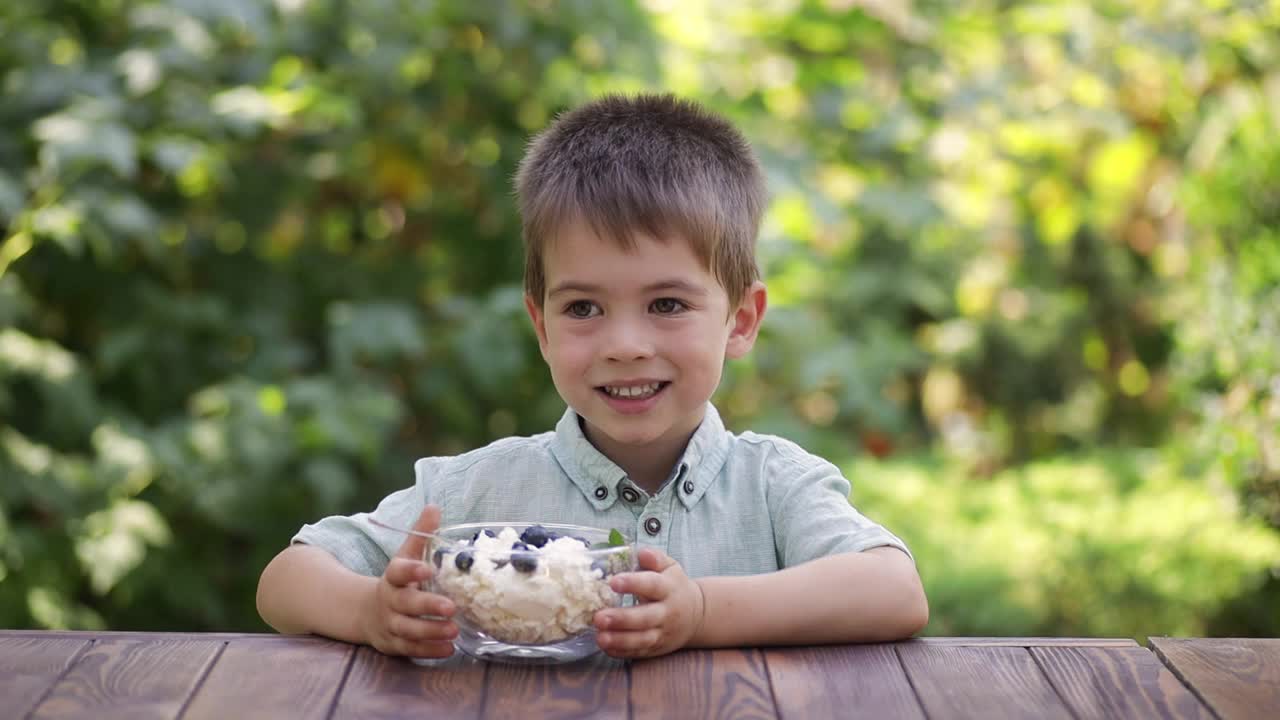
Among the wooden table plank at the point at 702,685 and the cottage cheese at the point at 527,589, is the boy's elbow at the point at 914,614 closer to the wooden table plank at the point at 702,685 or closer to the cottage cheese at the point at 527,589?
the wooden table plank at the point at 702,685

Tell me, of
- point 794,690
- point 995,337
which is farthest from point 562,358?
point 995,337

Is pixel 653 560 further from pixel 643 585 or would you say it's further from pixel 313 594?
pixel 313 594

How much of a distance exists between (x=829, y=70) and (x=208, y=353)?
1.77 metres

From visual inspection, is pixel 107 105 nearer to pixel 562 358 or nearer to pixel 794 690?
pixel 562 358

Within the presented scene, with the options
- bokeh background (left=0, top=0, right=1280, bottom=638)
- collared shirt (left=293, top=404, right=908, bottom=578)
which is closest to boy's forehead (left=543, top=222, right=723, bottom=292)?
collared shirt (left=293, top=404, right=908, bottom=578)

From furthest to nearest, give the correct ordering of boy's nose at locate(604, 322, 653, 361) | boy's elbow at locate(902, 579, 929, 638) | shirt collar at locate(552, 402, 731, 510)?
shirt collar at locate(552, 402, 731, 510), boy's nose at locate(604, 322, 653, 361), boy's elbow at locate(902, 579, 929, 638)

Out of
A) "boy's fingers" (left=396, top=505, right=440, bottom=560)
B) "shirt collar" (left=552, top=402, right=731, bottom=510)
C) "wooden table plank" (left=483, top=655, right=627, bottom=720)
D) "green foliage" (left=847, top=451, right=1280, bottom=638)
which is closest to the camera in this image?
"wooden table plank" (left=483, top=655, right=627, bottom=720)

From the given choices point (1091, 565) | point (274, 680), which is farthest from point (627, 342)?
point (1091, 565)

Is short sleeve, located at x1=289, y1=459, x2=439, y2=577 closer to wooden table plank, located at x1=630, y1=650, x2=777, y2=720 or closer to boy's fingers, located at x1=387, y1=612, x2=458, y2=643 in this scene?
boy's fingers, located at x1=387, y1=612, x2=458, y2=643

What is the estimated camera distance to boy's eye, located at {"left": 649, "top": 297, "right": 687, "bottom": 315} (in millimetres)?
1661

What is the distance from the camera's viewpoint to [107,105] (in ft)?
9.78

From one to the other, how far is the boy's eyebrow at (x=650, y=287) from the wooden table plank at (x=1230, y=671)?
0.63 m

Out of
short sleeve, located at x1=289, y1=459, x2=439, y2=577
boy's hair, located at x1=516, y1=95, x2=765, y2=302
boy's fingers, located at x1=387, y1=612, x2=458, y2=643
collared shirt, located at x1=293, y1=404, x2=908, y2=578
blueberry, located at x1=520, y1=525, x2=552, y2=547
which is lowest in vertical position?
boy's fingers, located at x1=387, y1=612, x2=458, y2=643

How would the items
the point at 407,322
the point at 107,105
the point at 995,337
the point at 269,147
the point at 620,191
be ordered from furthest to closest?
the point at 995,337, the point at 269,147, the point at 407,322, the point at 107,105, the point at 620,191
